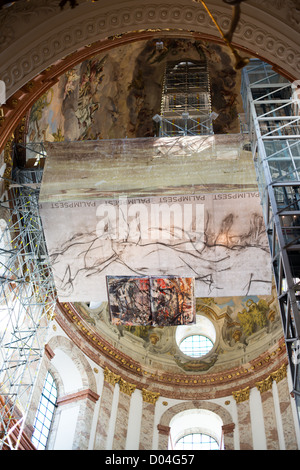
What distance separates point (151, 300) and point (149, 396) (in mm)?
5060

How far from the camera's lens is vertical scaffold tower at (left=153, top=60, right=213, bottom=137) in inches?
672

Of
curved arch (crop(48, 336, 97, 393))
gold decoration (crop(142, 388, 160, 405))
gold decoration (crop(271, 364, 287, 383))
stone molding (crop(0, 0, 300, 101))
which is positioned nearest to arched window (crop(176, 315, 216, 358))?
gold decoration (crop(142, 388, 160, 405))

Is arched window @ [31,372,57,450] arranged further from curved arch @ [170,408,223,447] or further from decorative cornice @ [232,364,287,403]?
decorative cornice @ [232,364,287,403]

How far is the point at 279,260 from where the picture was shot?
9047mm

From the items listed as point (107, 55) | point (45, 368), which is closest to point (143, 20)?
point (107, 55)

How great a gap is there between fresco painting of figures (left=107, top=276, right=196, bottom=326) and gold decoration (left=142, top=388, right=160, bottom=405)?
428cm

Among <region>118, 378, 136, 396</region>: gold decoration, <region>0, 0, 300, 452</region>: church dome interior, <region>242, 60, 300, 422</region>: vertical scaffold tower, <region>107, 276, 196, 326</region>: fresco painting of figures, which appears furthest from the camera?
<region>118, 378, 136, 396</region>: gold decoration

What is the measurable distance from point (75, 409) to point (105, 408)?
1050 millimetres

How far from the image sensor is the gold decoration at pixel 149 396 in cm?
1747

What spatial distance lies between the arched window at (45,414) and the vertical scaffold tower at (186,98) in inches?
339

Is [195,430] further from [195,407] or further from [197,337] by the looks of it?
[197,337]

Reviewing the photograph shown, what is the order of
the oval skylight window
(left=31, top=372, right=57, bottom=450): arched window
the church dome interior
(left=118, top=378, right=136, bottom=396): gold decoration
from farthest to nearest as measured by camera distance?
the oval skylight window
(left=118, top=378, right=136, bottom=396): gold decoration
(left=31, top=372, right=57, bottom=450): arched window
the church dome interior

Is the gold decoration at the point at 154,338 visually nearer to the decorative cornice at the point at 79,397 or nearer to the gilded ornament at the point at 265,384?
the decorative cornice at the point at 79,397
